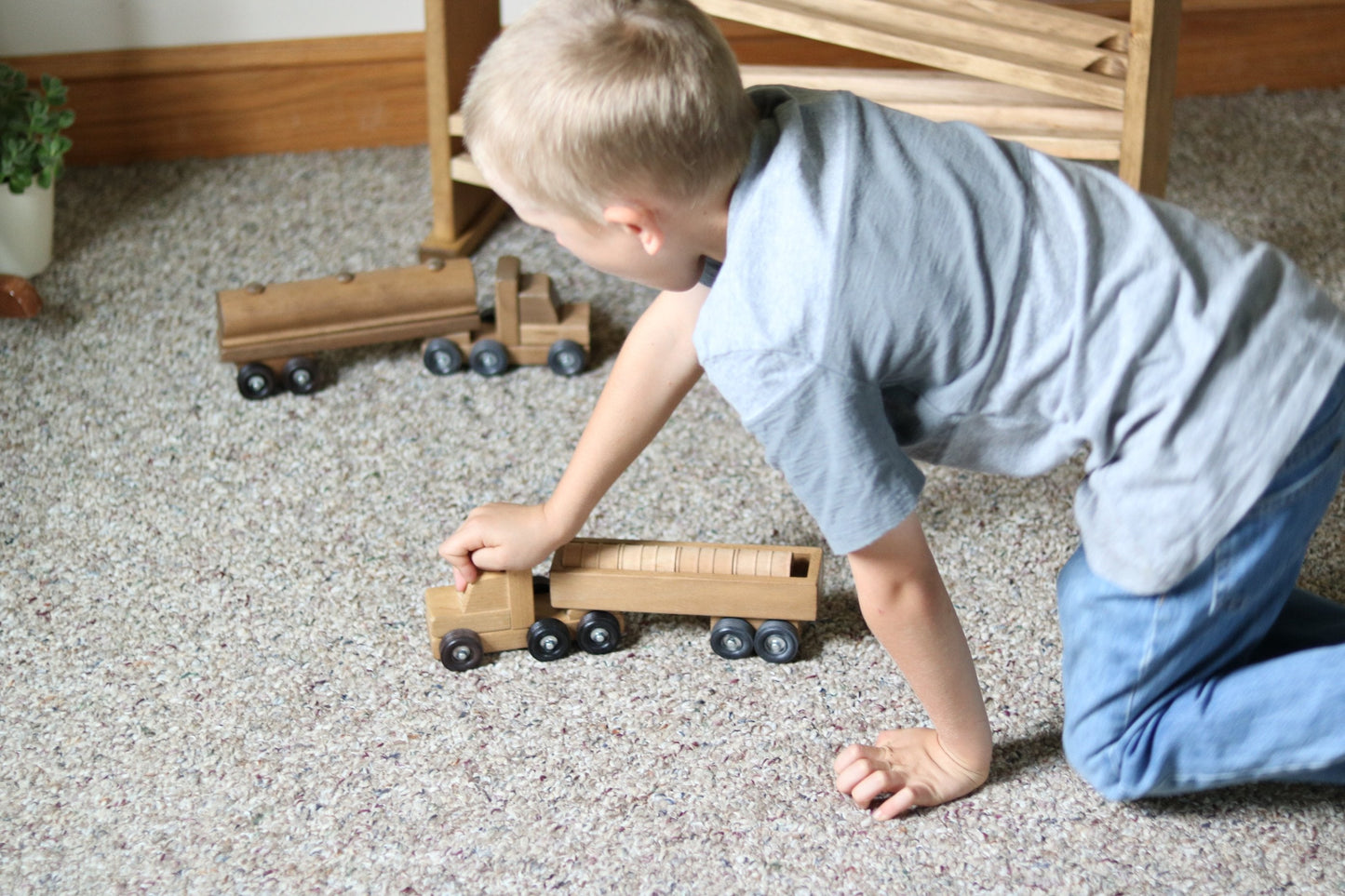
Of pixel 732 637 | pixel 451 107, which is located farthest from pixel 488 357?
pixel 732 637

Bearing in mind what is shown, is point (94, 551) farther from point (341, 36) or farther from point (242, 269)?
point (341, 36)

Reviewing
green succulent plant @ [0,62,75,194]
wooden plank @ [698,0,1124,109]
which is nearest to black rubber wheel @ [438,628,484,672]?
wooden plank @ [698,0,1124,109]

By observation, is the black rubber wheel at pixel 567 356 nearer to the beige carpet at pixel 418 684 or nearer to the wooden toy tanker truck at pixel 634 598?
the beige carpet at pixel 418 684

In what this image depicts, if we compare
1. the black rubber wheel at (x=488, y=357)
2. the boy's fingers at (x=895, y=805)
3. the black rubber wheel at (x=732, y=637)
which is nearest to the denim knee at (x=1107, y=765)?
the boy's fingers at (x=895, y=805)

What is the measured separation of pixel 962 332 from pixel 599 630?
0.37 metres

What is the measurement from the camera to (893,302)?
2.09 ft

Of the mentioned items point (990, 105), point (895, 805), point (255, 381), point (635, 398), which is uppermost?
point (990, 105)

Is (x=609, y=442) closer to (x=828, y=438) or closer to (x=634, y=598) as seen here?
(x=634, y=598)

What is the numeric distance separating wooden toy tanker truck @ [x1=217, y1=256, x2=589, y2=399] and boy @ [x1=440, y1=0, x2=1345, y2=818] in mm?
510

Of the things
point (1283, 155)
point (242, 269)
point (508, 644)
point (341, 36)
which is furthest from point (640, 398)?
point (1283, 155)

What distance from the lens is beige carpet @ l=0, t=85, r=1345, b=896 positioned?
0.77 meters

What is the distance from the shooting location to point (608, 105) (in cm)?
61

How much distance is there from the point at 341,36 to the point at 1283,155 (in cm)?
118

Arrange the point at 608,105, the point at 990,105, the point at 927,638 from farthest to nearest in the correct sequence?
the point at 990,105, the point at 927,638, the point at 608,105
